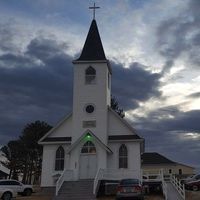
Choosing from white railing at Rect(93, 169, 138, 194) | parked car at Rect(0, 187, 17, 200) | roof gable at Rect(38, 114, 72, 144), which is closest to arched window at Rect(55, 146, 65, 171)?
roof gable at Rect(38, 114, 72, 144)

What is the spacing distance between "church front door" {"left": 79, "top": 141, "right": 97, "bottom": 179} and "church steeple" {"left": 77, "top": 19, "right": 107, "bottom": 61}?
868cm

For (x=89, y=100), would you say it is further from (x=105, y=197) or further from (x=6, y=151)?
(x=6, y=151)

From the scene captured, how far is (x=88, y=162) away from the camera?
119ft

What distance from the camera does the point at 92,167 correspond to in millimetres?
36094

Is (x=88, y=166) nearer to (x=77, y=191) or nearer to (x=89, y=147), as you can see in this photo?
(x=89, y=147)

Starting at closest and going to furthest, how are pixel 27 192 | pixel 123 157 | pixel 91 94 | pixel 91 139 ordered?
pixel 27 192 → pixel 91 139 → pixel 123 157 → pixel 91 94

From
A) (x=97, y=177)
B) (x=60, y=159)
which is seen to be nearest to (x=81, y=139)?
(x=60, y=159)

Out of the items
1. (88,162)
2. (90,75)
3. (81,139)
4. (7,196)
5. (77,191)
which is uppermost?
(90,75)

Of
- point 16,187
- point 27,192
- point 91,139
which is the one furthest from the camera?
point 91,139

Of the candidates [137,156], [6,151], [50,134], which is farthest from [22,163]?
[137,156]

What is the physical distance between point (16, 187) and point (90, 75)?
12.5 meters

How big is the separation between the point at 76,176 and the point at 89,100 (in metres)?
7.31

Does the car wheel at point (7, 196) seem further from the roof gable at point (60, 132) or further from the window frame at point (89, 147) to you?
the window frame at point (89, 147)

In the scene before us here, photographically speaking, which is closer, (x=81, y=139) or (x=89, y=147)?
(x=81, y=139)
